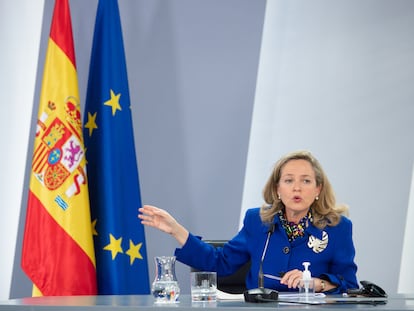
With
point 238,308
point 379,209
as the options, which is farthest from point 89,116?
point 238,308

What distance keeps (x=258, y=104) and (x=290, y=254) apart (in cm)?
176

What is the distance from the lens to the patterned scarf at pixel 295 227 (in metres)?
2.70

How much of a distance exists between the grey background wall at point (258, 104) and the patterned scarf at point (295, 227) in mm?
1398

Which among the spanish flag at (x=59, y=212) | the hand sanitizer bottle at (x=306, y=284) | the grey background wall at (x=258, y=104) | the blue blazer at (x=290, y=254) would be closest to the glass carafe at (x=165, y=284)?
the hand sanitizer bottle at (x=306, y=284)

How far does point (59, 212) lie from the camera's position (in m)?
3.65

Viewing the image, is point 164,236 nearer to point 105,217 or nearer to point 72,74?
point 105,217

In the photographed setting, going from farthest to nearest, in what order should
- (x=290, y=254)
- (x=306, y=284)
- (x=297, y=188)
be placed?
(x=297, y=188), (x=290, y=254), (x=306, y=284)

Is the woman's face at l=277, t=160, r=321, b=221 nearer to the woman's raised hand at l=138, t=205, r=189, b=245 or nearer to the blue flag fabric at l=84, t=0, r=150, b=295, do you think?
the woman's raised hand at l=138, t=205, r=189, b=245

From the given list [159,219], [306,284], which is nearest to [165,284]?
[306,284]

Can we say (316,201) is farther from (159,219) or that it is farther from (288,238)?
(159,219)

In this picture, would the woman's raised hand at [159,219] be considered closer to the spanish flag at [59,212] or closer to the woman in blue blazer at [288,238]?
the woman in blue blazer at [288,238]

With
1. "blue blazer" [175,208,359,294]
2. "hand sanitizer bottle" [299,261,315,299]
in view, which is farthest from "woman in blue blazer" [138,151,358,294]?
"hand sanitizer bottle" [299,261,315,299]

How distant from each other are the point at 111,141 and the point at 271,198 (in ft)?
3.91

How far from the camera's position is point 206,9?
4.31 metres
